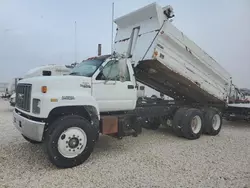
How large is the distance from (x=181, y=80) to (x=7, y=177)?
5.17 metres

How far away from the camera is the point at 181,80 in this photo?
24.4ft

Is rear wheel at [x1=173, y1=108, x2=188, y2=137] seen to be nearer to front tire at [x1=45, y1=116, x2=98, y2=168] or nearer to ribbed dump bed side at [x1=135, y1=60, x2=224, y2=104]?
ribbed dump bed side at [x1=135, y1=60, x2=224, y2=104]

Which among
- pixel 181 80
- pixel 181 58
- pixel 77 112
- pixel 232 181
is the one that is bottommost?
pixel 232 181

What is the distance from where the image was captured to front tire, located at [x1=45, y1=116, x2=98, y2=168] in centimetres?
480

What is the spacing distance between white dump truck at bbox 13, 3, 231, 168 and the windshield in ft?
0.07

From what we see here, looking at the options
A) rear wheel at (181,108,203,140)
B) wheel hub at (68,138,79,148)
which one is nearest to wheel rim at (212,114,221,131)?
rear wheel at (181,108,203,140)

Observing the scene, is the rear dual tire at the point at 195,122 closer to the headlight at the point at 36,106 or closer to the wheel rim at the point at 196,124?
the wheel rim at the point at 196,124

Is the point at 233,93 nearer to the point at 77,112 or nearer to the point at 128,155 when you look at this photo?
the point at 128,155

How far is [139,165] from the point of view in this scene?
5094mm

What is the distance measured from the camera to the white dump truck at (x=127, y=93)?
16.3 feet

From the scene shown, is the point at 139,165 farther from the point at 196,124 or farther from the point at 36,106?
the point at 196,124

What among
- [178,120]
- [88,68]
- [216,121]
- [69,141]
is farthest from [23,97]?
[216,121]

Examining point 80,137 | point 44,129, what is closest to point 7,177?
point 44,129

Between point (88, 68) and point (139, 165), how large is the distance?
8.33ft
